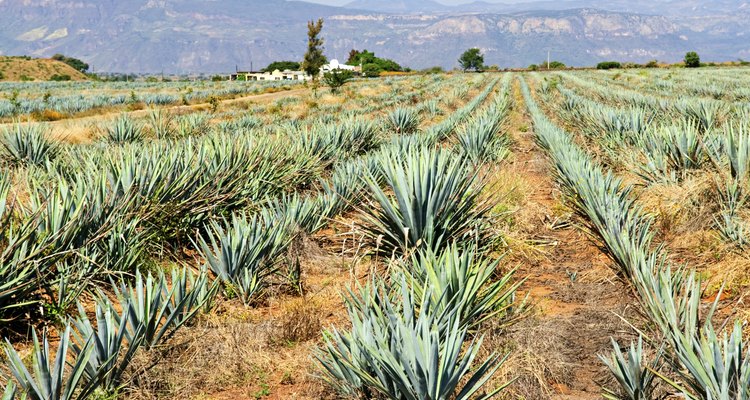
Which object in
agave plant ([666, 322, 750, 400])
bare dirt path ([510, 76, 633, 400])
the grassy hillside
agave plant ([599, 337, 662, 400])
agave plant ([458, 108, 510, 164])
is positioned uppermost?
the grassy hillside

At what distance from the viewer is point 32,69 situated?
82.6m

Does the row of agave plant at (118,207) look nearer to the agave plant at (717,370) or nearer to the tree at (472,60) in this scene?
the agave plant at (717,370)

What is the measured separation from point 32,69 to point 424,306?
94620 mm

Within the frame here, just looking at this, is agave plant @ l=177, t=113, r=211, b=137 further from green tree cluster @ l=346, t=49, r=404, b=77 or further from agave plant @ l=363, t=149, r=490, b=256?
green tree cluster @ l=346, t=49, r=404, b=77

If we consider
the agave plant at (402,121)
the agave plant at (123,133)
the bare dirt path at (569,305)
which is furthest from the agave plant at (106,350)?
the agave plant at (402,121)

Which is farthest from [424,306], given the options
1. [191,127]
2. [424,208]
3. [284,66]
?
[284,66]

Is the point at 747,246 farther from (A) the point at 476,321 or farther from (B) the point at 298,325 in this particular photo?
(B) the point at 298,325

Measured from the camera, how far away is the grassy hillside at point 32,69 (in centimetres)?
7725

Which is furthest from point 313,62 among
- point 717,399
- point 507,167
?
point 717,399

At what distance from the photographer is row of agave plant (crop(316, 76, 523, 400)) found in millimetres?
2025

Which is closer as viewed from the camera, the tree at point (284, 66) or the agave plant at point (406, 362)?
the agave plant at point (406, 362)

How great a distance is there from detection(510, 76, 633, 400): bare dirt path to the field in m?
0.02

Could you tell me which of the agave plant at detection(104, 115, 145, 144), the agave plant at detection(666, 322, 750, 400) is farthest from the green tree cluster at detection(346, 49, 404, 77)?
the agave plant at detection(666, 322, 750, 400)

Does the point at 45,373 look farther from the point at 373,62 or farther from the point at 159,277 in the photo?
the point at 373,62
